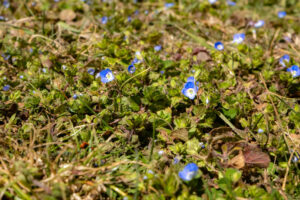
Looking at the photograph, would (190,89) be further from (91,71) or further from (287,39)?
(287,39)

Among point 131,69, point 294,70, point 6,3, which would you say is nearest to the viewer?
point 131,69

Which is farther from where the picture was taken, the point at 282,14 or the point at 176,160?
the point at 282,14

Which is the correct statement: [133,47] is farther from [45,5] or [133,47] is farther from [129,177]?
[129,177]

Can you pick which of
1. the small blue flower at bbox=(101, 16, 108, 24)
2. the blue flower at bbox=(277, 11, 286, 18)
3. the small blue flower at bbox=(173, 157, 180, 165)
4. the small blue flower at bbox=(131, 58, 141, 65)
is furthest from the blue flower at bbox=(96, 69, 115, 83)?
the blue flower at bbox=(277, 11, 286, 18)

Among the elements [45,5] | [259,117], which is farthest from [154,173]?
[45,5]

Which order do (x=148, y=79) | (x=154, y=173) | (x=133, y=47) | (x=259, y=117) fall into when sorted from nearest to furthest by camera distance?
(x=154, y=173)
(x=259, y=117)
(x=148, y=79)
(x=133, y=47)

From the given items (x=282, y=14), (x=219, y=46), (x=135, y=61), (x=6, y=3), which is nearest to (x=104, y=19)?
(x=135, y=61)

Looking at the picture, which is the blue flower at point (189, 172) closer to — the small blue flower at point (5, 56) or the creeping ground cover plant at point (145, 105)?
the creeping ground cover plant at point (145, 105)

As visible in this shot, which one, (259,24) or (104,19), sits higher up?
(104,19)
